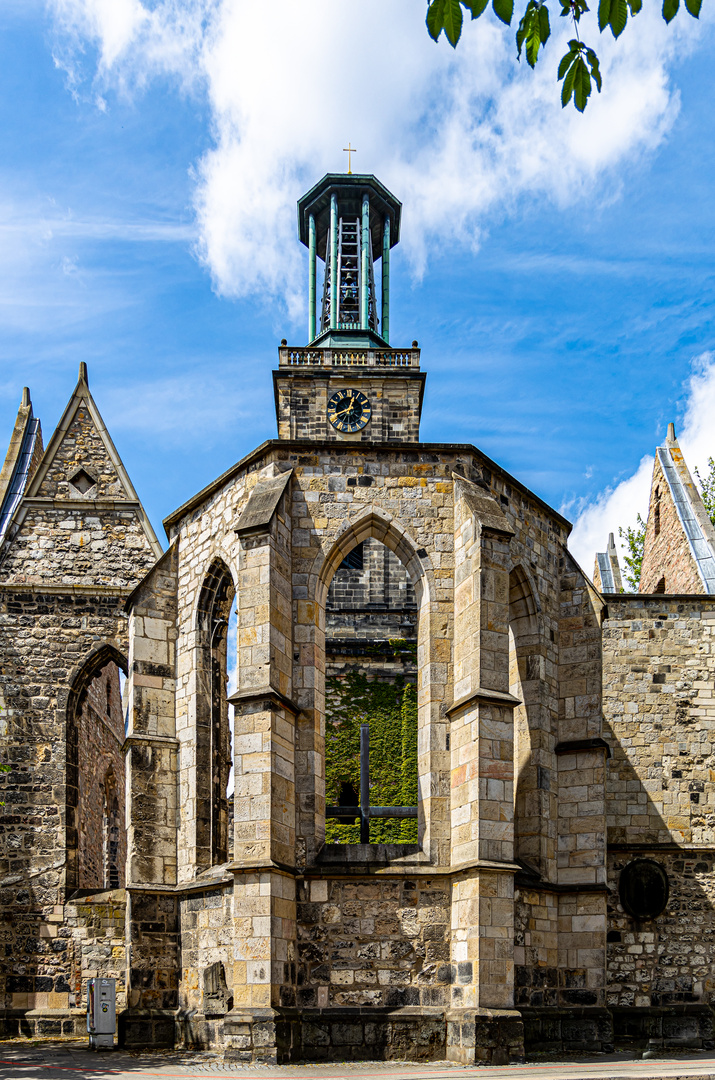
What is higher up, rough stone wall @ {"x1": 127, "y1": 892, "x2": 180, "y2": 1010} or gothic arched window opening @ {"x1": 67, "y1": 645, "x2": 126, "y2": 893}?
gothic arched window opening @ {"x1": 67, "y1": 645, "x2": 126, "y2": 893}

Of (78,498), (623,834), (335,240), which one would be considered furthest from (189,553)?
(335,240)

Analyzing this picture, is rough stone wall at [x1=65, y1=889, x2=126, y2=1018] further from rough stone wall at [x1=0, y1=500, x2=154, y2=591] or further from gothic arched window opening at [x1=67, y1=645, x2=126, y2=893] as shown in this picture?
rough stone wall at [x1=0, y1=500, x2=154, y2=591]

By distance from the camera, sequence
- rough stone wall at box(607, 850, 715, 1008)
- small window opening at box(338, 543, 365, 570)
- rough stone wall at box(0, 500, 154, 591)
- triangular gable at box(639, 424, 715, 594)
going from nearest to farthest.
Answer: rough stone wall at box(607, 850, 715, 1008)
rough stone wall at box(0, 500, 154, 591)
triangular gable at box(639, 424, 715, 594)
small window opening at box(338, 543, 365, 570)

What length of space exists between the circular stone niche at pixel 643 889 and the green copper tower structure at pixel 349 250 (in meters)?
20.0

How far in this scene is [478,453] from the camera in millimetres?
14961

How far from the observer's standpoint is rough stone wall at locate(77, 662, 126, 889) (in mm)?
20328

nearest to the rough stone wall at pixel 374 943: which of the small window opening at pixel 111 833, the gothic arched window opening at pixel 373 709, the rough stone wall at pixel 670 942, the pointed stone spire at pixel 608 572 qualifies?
the rough stone wall at pixel 670 942

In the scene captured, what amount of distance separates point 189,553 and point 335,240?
70.0 ft

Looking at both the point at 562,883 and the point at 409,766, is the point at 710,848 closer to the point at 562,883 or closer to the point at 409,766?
the point at 562,883

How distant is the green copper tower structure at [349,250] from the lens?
116 feet

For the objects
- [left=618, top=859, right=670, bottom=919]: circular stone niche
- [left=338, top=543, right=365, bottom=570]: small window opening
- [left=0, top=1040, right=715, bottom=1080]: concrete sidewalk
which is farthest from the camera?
[left=338, top=543, right=365, bottom=570]: small window opening

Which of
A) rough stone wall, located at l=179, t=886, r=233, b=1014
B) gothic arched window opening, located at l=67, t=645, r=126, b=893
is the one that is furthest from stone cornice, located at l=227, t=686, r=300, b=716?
gothic arched window opening, located at l=67, t=645, r=126, b=893

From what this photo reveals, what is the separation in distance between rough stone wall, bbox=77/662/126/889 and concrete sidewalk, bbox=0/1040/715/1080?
6.17 metres

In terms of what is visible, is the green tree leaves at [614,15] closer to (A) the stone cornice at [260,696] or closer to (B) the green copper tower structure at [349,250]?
(A) the stone cornice at [260,696]
